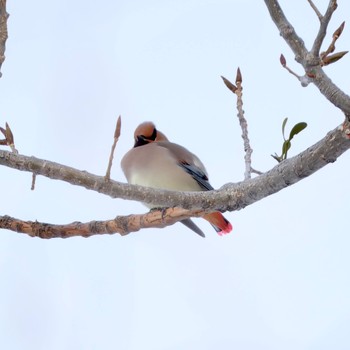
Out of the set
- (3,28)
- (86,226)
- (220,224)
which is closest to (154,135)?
(220,224)

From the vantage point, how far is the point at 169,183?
92.0 inches

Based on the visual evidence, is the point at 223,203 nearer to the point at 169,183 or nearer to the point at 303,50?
the point at 303,50

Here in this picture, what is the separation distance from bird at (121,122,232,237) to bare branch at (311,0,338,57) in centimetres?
113

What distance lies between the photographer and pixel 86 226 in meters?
1.71

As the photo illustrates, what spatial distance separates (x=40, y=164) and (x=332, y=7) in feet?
1.99

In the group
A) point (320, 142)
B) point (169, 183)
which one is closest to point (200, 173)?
point (169, 183)

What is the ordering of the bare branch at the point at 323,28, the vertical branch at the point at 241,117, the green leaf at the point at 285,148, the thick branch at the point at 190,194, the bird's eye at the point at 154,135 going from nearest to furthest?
the bare branch at the point at 323,28 → the thick branch at the point at 190,194 → the green leaf at the point at 285,148 → the vertical branch at the point at 241,117 → the bird's eye at the point at 154,135

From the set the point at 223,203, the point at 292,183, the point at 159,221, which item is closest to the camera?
the point at 292,183

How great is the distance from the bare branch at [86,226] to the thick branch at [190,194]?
225 millimetres

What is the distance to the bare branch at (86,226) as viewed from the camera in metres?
1.66

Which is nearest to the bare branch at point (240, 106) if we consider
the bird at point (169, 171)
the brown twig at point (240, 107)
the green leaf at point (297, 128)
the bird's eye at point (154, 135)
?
the brown twig at point (240, 107)

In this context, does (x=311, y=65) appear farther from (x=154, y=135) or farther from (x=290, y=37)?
(x=154, y=135)

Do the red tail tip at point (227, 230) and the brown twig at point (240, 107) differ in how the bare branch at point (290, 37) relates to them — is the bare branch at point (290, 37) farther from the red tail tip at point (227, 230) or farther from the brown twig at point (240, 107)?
the red tail tip at point (227, 230)

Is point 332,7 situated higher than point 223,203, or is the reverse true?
point 332,7
